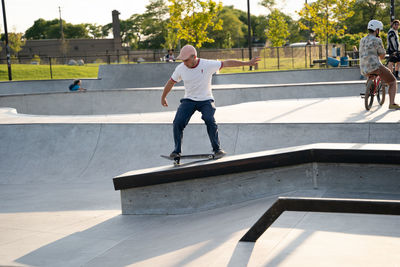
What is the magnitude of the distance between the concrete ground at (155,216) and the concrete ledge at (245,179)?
0.15 m

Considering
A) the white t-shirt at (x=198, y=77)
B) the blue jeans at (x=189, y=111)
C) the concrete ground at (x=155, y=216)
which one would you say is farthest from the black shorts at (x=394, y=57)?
the blue jeans at (x=189, y=111)

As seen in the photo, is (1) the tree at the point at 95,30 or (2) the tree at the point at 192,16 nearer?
(2) the tree at the point at 192,16

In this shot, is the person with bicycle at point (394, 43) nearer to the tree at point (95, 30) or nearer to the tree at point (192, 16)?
the tree at point (192, 16)

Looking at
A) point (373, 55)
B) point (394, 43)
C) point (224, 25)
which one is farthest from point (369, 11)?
point (373, 55)

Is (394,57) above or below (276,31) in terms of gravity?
below

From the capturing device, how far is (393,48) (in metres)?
11.6

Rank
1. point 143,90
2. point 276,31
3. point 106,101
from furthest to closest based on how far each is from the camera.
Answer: point 276,31, point 106,101, point 143,90

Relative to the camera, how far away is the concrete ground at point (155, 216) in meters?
3.98

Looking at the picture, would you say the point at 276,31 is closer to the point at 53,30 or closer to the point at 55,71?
the point at 55,71

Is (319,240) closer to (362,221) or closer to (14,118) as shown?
(362,221)

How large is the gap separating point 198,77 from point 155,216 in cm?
190

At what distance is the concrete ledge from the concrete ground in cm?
15

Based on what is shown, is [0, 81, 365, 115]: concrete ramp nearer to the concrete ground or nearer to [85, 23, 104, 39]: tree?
the concrete ground

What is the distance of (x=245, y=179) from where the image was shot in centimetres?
591
